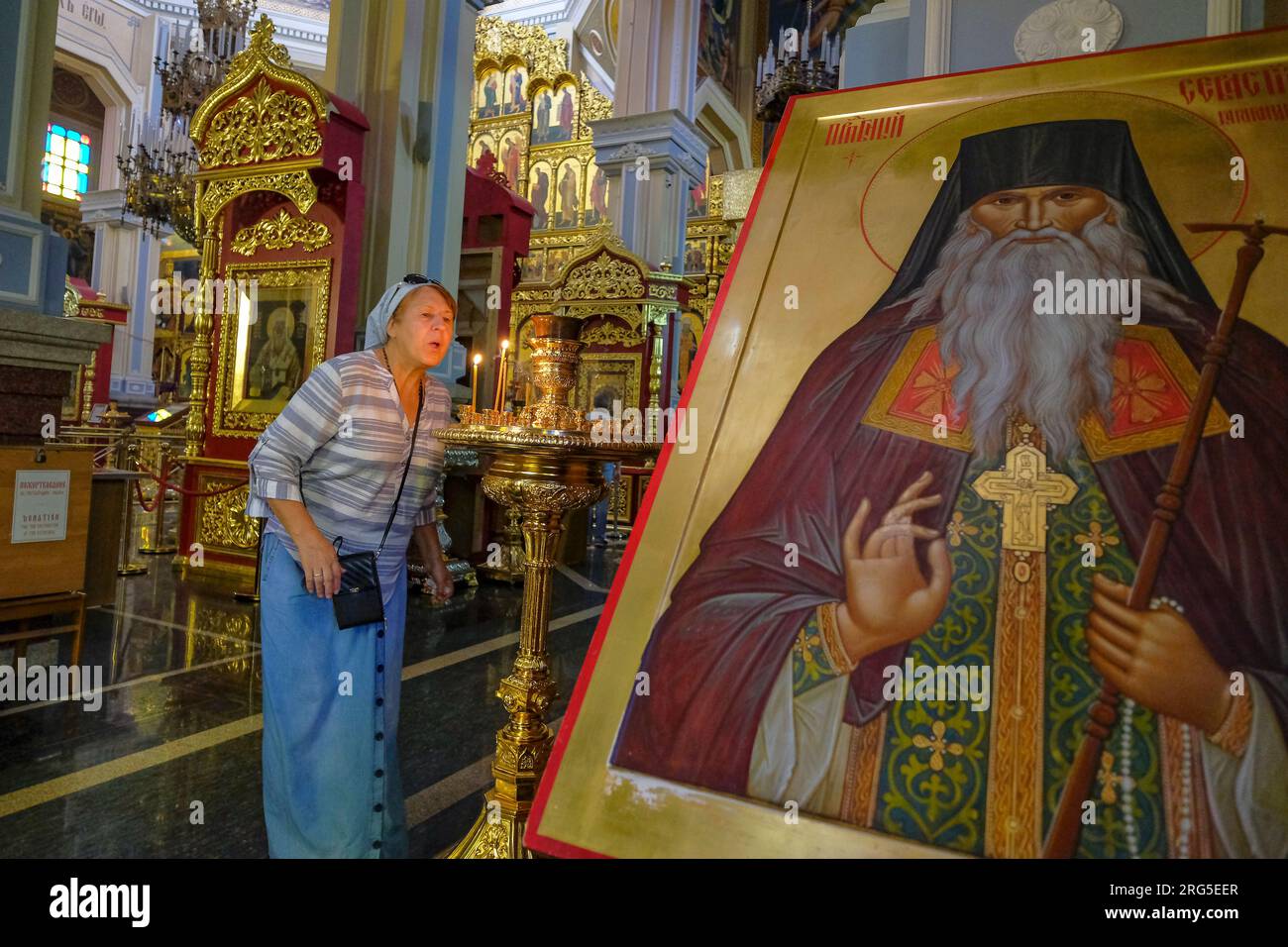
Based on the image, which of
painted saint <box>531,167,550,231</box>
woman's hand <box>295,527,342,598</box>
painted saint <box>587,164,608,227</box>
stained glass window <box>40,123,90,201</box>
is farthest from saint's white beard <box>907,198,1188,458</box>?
stained glass window <box>40,123,90,201</box>

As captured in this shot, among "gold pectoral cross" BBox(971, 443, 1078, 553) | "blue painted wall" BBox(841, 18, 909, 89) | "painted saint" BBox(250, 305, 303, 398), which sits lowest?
"gold pectoral cross" BBox(971, 443, 1078, 553)

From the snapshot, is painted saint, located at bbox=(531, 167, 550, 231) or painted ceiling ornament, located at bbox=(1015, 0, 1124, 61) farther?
painted saint, located at bbox=(531, 167, 550, 231)

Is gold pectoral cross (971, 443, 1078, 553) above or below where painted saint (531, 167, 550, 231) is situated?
below

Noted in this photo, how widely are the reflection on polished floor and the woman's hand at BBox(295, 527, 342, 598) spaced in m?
0.84

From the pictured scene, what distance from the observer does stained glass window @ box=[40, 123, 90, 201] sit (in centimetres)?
1697

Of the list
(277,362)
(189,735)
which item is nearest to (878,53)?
(189,735)

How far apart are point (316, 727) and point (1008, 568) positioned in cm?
148

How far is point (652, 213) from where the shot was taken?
30.2ft

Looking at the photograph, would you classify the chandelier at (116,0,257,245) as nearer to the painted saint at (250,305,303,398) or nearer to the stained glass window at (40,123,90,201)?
the painted saint at (250,305,303,398)

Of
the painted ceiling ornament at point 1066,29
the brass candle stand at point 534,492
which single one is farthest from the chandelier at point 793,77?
the brass candle stand at point 534,492

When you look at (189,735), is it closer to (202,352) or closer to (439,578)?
(439,578)

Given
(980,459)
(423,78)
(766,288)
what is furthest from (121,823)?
(423,78)
